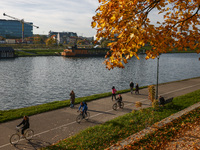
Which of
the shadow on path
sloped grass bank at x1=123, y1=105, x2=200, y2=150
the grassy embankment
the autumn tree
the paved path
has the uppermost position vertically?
→ the autumn tree

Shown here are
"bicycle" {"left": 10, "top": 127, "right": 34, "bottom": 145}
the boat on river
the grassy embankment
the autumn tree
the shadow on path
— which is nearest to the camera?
the autumn tree

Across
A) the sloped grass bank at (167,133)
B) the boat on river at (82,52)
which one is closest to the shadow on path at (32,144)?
the sloped grass bank at (167,133)

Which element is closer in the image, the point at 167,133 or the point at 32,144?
the point at 167,133

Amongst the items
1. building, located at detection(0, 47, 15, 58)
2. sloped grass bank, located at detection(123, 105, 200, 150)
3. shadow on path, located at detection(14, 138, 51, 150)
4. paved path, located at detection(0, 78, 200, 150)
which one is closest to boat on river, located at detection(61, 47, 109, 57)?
building, located at detection(0, 47, 15, 58)

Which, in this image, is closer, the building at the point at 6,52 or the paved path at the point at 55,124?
the paved path at the point at 55,124

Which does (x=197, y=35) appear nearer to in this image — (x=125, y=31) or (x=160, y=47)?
(x=160, y=47)

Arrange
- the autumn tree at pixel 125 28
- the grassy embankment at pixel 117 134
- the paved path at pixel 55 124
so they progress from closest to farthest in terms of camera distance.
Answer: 1. the autumn tree at pixel 125 28
2. the grassy embankment at pixel 117 134
3. the paved path at pixel 55 124

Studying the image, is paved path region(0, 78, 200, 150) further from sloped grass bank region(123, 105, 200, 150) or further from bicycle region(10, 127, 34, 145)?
sloped grass bank region(123, 105, 200, 150)

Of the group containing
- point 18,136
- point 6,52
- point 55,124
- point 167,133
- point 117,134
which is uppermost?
point 6,52

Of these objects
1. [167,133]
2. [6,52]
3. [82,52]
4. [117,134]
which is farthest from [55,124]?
[82,52]

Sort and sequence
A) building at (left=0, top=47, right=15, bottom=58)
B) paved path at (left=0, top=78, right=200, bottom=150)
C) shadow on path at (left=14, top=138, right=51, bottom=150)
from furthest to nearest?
1. building at (left=0, top=47, right=15, bottom=58)
2. paved path at (left=0, top=78, right=200, bottom=150)
3. shadow on path at (left=14, top=138, right=51, bottom=150)

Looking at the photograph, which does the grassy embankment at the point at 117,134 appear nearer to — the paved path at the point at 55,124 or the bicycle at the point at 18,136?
the paved path at the point at 55,124

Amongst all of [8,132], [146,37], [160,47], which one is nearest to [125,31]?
[146,37]

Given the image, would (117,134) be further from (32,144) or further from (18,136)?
(18,136)
